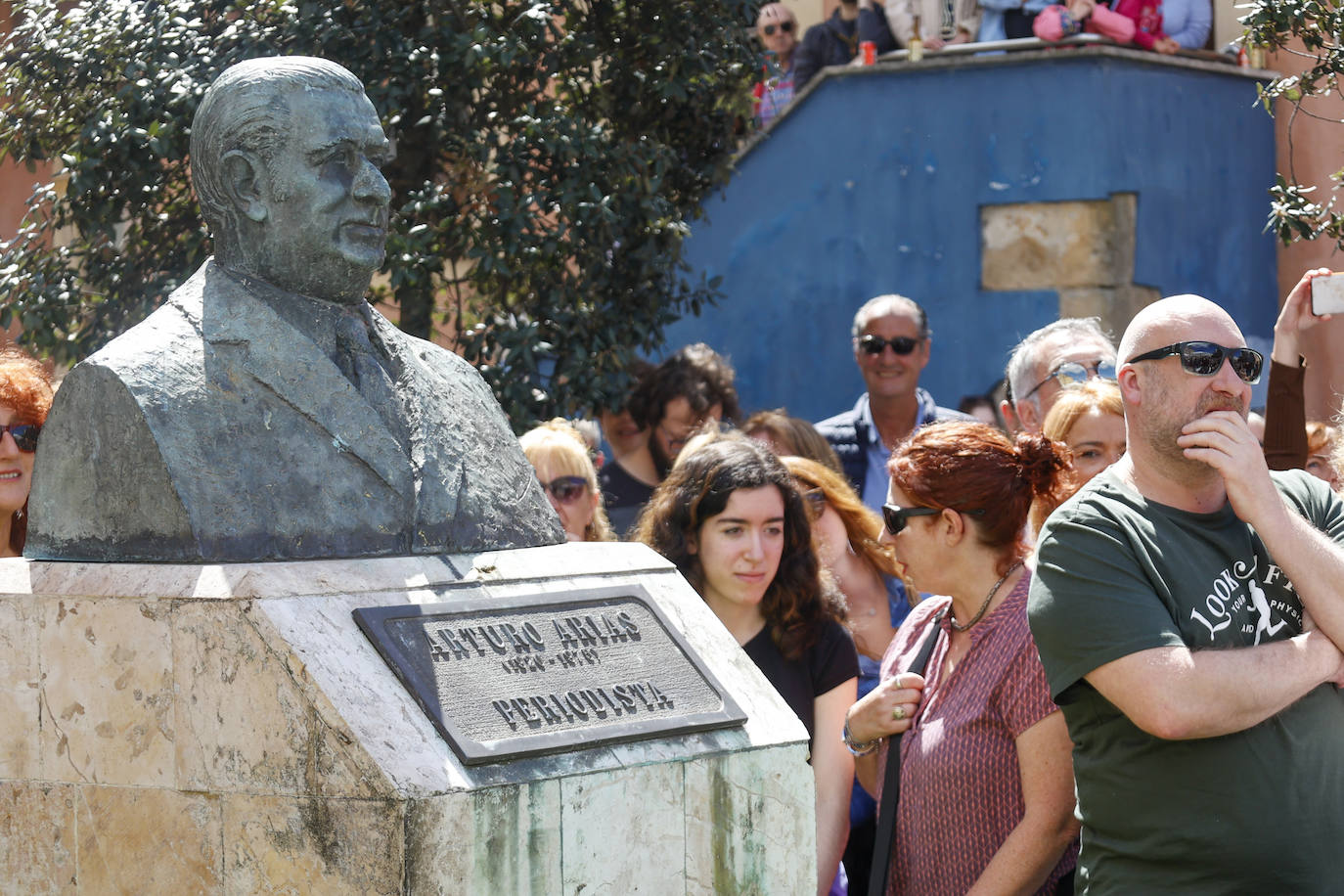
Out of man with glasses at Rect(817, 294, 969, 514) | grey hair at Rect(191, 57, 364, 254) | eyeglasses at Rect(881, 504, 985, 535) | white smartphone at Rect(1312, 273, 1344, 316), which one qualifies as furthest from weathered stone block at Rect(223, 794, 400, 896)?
man with glasses at Rect(817, 294, 969, 514)

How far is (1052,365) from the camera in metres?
5.18

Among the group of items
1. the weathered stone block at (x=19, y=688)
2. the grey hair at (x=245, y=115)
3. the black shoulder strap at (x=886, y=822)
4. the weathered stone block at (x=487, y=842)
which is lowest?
the black shoulder strap at (x=886, y=822)

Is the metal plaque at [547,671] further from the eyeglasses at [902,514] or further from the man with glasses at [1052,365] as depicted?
the man with glasses at [1052,365]

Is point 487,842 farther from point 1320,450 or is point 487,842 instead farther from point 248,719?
point 1320,450

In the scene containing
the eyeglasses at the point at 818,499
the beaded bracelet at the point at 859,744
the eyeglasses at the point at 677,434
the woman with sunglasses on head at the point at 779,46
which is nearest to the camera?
the beaded bracelet at the point at 859,744

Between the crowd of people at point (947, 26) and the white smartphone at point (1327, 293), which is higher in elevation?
the crowd of people at point (947, 26)

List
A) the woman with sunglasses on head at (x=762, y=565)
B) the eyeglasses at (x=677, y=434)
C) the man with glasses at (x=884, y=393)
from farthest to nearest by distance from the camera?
the eyeglasses at (x=677, y=434) → the man with glasses at (x=884, y=393) → the woman with sunglasses on head at (x=762, y=565)

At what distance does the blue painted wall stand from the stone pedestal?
20.1 ft

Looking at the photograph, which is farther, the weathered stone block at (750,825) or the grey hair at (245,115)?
the grey hair at (245,115)

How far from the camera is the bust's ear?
3584 mm

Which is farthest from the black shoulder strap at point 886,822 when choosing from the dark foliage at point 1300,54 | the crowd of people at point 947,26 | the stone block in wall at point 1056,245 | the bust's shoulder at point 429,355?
the stone block in wall at point 1056,245

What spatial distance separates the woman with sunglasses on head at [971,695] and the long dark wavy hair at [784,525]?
348 millimetres

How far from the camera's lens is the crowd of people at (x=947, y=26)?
9445 millimetres

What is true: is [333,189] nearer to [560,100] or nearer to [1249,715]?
[1249,715]
